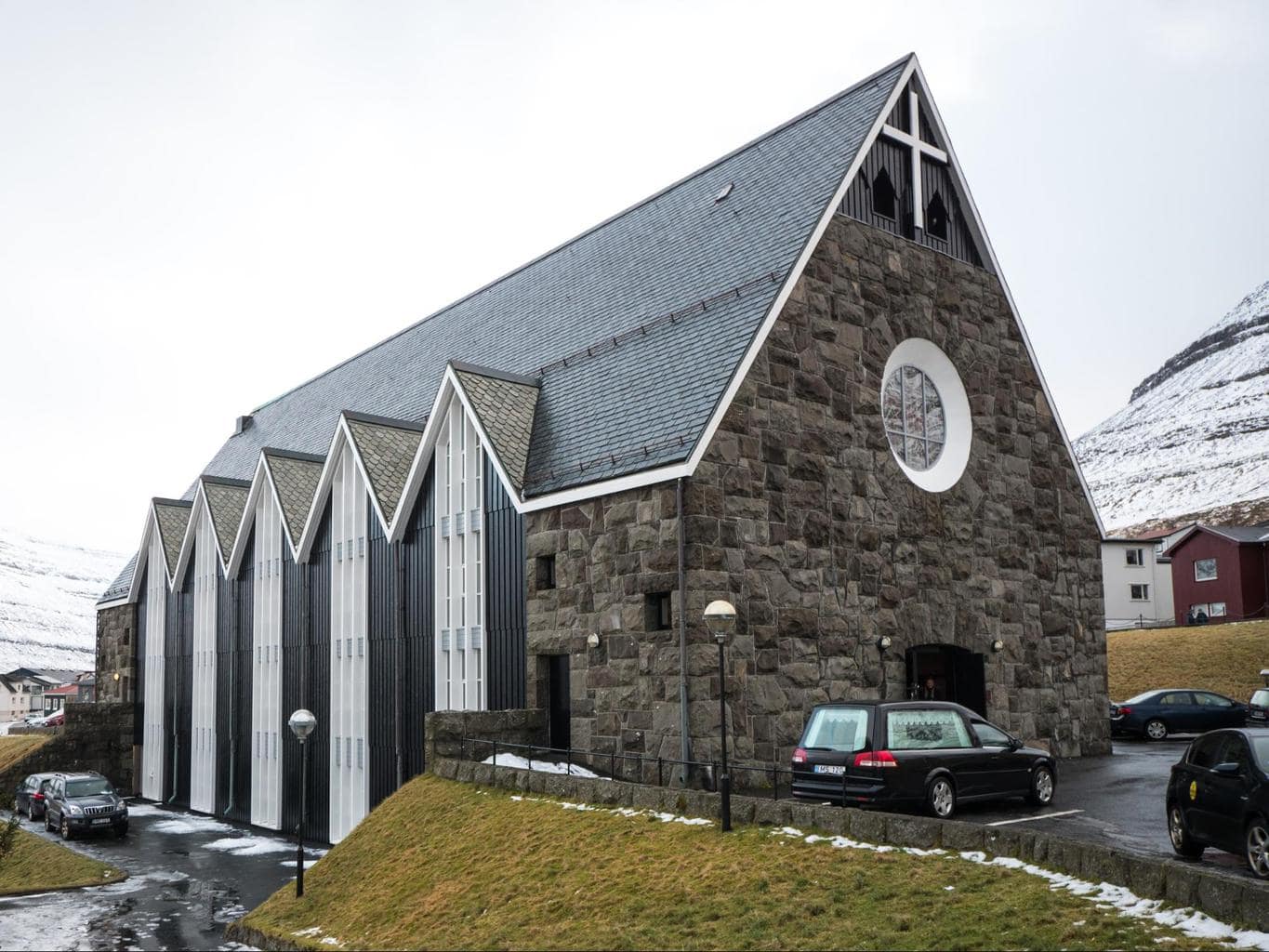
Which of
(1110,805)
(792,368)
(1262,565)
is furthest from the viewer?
(1262,565)

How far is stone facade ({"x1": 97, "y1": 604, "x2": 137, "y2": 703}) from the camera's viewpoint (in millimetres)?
45281

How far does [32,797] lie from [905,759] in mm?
31424

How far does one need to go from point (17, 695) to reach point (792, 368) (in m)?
147

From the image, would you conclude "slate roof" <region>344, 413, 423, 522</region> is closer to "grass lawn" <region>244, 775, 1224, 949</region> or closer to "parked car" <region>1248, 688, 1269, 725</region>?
"grass lawn" <region>244, 775, 1224, 949</region>

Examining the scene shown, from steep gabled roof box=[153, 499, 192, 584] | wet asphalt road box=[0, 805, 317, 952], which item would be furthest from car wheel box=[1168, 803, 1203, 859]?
steep gabled roof box=[153, 499, 192, 584]

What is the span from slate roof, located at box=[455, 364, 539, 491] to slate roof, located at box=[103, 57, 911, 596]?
0.49ft

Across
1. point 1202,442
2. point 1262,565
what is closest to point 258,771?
point 1262,565

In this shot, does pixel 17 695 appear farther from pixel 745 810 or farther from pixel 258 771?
pixel 745 810

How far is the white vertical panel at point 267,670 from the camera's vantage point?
110 feet

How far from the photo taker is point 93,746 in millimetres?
43938

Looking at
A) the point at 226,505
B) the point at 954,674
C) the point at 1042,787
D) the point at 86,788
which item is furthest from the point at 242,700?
the point at 1042,787

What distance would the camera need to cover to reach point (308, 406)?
4531 cm

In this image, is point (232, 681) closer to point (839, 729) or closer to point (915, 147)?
point (915, 147)

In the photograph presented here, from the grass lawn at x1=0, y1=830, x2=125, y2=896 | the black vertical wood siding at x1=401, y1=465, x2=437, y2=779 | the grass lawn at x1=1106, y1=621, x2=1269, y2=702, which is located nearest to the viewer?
the grass lawn at x1=0, y1=830, x2=125, y2=896
